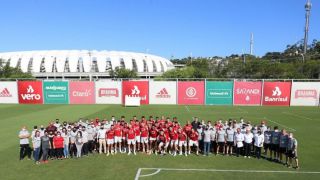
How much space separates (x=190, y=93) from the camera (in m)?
35.6

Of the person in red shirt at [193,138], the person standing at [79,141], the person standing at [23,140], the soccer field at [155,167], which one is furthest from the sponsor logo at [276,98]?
the person standing at [23,140]

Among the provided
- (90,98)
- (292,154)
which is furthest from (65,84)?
(292,154)

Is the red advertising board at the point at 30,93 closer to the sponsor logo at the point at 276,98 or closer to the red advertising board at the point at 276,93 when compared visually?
the red advertising board at the point at 276,93

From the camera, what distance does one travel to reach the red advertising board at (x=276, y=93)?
115 feet

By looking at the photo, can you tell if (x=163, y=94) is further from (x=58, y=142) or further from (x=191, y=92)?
(x=58, y=142)

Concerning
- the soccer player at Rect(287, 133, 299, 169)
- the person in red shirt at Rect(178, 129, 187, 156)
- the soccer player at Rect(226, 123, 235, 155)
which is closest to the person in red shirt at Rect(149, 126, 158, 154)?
the person in red shirt at Rect(178, 129, 187, 156)

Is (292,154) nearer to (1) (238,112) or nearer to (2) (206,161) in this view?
(2) (206,161)

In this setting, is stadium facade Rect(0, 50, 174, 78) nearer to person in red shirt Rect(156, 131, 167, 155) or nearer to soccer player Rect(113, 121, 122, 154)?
soccer player Rect(113, 121, 122, 154)

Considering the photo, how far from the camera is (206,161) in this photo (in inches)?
547

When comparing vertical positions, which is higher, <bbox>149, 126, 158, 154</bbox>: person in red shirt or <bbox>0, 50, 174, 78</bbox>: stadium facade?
<bbox>0, 50, 174, 78</bbox>: stadium facade

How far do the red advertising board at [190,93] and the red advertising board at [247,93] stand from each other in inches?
154

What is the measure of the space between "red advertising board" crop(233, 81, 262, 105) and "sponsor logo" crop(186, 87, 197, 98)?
15.0 ft

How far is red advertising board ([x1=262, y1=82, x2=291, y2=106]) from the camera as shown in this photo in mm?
34938

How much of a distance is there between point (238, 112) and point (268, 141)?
16.1 meters
